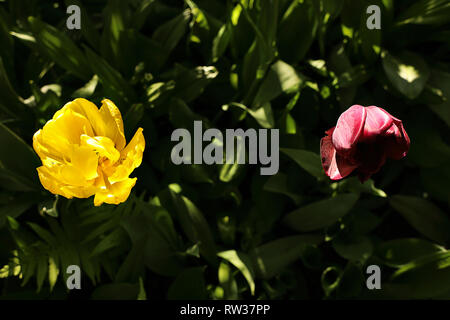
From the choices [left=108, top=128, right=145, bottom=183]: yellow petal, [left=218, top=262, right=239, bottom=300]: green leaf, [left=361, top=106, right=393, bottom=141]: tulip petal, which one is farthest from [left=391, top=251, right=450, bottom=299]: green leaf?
[left=108, top=128, right=145, bottom=183]: yellow petal

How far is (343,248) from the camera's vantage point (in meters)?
1.58

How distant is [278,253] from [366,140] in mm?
732

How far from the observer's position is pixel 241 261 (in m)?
1.51

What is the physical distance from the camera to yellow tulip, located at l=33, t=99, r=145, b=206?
1.10m

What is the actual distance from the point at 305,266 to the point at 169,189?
489mm

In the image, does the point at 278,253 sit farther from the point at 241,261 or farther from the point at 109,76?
the point at 109,76

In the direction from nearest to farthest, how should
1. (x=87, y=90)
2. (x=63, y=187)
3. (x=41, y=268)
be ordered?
(x=63, y=187)
(x=41, y=268)
(x=87, y=90)

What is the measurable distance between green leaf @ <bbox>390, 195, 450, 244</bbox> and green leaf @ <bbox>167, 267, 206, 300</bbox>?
2.03 ft

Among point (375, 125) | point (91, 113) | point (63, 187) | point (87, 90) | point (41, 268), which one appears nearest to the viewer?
point (375, 125)

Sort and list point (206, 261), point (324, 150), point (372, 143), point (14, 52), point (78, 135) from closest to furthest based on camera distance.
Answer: point (372, 143)
point (324, 150)
point (78, 135)
point (206, 261)
point (14, 52)

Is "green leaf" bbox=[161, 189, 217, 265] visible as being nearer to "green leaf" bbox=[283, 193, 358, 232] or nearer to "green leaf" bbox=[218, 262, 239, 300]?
"green leaf" bbox=[218, 262, 239, 300]

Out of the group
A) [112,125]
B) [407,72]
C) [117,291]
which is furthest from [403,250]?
[112,125]
